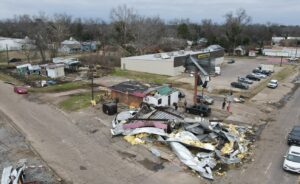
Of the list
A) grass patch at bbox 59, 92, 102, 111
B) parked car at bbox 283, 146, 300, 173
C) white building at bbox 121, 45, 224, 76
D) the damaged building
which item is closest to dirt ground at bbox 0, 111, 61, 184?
grass patch at bbox 59, 92, 102, 111

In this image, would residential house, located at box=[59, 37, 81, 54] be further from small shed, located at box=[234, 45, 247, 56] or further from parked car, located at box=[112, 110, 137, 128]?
parked car, located at box=[112, 110, 137, 128]

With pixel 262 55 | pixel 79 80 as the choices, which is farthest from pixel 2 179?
pixel 262 55

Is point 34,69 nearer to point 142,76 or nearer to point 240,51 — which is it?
point 142,76

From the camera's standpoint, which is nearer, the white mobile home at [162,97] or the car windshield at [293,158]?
the car windshield at [293,158]

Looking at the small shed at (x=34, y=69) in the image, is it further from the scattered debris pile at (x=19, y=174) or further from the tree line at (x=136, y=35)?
the scattered debris pile at (x=19, y=174)

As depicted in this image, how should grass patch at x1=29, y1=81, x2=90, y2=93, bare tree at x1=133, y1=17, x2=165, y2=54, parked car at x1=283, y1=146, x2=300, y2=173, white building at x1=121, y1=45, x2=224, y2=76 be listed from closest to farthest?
parked car at x1=283, y1=146, x2=300, y2=173 → grass patch at x1=29, y1=81, x2=90, y2=93 → white building at x1=121, y1=45, x2=224, y2=76 → bare tree at x1=133, y1=17, x2=165, y2=54

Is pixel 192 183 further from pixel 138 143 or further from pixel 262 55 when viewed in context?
pixel 262 55

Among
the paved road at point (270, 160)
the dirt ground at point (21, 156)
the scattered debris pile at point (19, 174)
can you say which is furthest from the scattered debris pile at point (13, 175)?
the paved road at point (270, 160)
